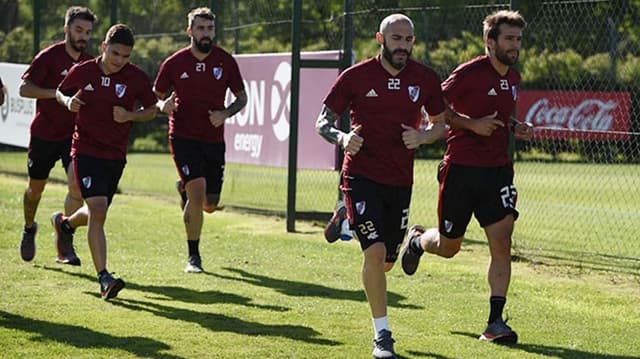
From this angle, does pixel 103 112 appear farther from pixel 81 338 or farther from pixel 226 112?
pixel 81 338

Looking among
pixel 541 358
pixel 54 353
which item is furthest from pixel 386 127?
pixel 54 353

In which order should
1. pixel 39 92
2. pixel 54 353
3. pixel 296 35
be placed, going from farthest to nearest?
pixel 296 35 → pixel 39 92 → pixel 54 353

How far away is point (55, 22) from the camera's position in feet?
76.4

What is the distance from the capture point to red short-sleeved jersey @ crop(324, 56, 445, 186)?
24.6 feet

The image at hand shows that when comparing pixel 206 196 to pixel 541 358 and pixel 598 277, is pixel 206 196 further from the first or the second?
pixel 541 358

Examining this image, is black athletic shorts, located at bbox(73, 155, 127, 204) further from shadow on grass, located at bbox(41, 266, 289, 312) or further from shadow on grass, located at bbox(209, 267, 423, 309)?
shadow on grass, located at bbox(209, 267, 423, 309)

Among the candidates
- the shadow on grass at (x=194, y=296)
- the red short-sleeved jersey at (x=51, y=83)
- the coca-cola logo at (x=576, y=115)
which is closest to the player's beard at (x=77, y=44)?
the red short-sleeved jersey at (x=51, y=83)

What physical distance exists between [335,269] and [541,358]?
387 centimetres

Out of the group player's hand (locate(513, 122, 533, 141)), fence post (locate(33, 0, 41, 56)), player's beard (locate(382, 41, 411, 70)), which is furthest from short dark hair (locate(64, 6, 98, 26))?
fence post (locate(33, 0, 41, 56))

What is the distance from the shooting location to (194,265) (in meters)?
10.9

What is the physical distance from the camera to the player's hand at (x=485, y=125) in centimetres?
791

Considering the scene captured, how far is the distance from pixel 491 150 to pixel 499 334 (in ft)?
4.10

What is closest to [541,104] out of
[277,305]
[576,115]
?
[576,115]

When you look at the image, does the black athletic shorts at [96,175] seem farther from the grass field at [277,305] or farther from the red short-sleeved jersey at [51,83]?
the red short-sleeved jersey at [51,83]
